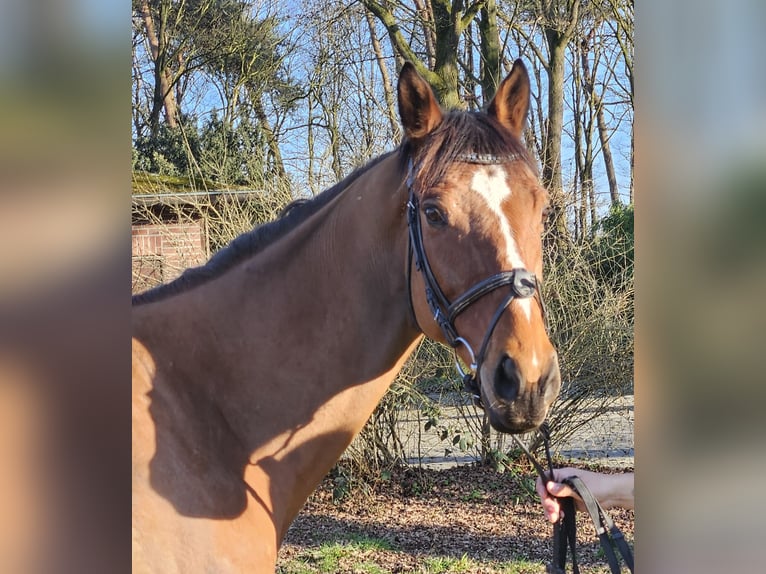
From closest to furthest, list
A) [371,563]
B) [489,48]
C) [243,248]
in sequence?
1. [243,248]
2. [371,563]
3. [489,48]

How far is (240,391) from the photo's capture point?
71.0 inches

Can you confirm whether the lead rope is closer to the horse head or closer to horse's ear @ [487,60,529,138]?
the horse head

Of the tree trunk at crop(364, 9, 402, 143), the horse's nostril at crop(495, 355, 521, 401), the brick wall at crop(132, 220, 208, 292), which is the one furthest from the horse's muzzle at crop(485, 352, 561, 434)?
the tree trunk at crop(364, 9, 402, 143)

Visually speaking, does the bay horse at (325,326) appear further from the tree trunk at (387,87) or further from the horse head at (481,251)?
the tree trunk at (387,87)

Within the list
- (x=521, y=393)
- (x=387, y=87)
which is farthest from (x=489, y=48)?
(x=521, y=393)

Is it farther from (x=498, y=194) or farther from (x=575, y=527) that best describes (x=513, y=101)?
(x=575, y=527)

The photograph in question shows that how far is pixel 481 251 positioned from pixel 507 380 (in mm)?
352

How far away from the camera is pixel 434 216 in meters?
1.69

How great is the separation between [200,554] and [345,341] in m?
0.70

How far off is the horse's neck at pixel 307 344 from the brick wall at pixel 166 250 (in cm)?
347

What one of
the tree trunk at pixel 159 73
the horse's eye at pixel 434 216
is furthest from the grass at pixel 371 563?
the tree trunk at pixel 159 73

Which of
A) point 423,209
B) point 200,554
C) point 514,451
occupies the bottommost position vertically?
point 514,451
